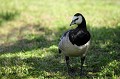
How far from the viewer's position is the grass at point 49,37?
39.0ft

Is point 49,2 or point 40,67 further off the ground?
point 49,2

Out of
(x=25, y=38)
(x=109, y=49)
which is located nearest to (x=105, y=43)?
(x=109, y=49)

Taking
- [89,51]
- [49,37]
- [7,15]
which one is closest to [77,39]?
[89,51]

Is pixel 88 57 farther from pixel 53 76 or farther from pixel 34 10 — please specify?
pixel 34 10

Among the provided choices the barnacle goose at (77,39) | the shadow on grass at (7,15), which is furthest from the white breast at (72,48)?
the shadow on grass at (7,15)

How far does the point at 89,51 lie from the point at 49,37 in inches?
156

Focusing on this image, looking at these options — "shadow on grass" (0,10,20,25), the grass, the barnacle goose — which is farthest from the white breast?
"shadow on grass" (0,10,20,25)

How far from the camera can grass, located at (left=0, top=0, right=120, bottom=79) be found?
39.0ft

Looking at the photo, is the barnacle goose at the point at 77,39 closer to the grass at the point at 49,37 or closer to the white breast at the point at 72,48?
the white breast at the point at 72,48

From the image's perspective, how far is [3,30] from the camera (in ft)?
70.6

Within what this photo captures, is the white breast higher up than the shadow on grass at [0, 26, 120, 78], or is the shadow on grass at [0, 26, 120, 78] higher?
the white breast

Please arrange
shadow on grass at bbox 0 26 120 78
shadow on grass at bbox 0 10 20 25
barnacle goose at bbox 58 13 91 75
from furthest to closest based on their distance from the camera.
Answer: shadow on grass at bbox 0 10 20 25
shadow on grass at bbox 0 26 120 78
barnacle goose at bbox 58 13 91 75

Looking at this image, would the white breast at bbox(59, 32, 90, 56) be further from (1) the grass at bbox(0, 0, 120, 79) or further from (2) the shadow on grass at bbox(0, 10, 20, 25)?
(2) the shadow on grass at bbox(0, 10, 20, 25)

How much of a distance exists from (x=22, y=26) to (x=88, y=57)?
9077mm
